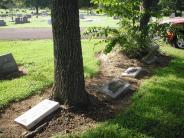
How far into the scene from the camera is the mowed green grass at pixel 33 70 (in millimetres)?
7409

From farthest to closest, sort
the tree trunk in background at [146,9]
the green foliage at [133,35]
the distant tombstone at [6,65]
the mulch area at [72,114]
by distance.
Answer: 1. the tree trunk in background at [146,9]
2. the green foliage at [133,35]
3. the distant tombstone at [6,65]
4. the mulch area at [72,114]

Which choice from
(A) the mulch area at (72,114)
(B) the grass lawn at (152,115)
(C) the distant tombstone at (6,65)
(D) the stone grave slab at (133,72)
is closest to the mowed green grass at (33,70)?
(A) the mulch area at (72,114)

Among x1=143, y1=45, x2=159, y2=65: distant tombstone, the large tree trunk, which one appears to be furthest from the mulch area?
x1=143, y1=45, x2=159, y2=65: distant tombstone

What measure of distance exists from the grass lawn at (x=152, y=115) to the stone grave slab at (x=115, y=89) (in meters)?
0.29

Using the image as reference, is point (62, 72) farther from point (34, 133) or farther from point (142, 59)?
point (142, 59)

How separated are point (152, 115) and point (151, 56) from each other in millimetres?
4986

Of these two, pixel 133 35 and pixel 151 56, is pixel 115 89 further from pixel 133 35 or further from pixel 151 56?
pixel 151 56

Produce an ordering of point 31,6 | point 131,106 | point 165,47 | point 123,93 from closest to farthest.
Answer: point 131,106 → point 123,93 → point 165,47 → point 31,6

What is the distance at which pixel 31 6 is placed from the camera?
288 ft

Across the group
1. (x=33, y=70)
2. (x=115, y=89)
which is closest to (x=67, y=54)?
(x=115, y=89)

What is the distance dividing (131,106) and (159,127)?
1.06 m

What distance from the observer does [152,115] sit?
5.91 m

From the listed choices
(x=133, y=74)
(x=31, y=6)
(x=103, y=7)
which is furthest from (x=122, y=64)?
(x=31, y=6)

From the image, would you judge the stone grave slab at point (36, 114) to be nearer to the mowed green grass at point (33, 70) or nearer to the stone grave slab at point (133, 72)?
the mowed green grass at point (33, 70)
